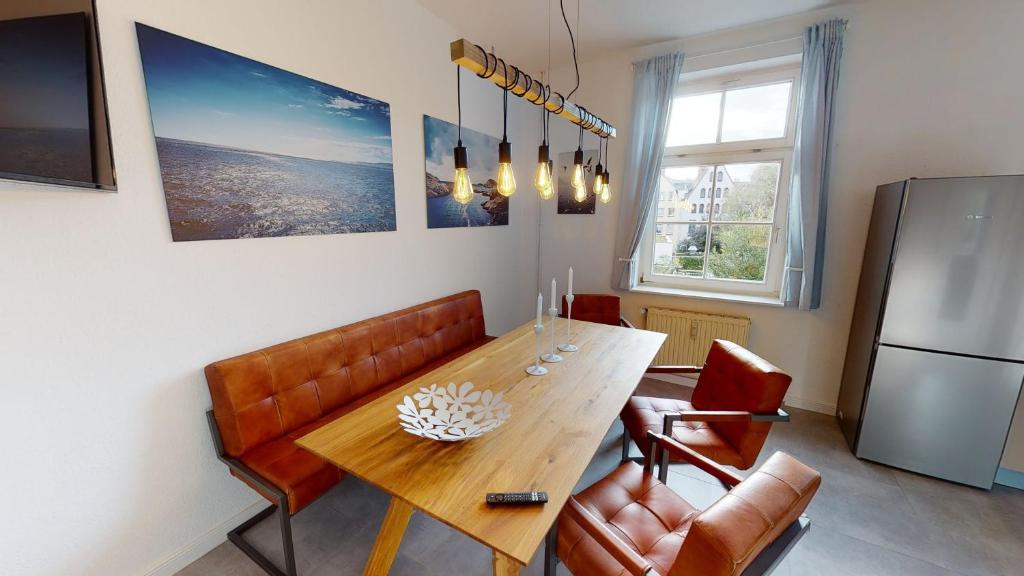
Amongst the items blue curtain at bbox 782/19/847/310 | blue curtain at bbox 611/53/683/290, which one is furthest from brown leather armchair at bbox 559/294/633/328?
blue curtain at bbox 782/19/847/310

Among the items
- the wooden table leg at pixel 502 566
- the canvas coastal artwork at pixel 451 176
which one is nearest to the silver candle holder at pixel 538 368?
the wooden table leg at pixel 502 566

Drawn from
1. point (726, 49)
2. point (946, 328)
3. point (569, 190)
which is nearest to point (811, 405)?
point (946, 328)

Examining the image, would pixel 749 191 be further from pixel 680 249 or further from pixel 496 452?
pixel 496 452

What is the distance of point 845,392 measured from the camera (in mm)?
2592

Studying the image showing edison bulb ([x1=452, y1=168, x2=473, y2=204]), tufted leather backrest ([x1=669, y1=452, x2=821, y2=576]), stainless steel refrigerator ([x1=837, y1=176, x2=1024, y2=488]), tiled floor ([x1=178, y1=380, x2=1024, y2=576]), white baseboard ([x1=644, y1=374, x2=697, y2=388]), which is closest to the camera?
tufted leather backrest ([x1=669, y1=452, x2=821, y2=576])

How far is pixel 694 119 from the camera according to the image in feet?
10.1

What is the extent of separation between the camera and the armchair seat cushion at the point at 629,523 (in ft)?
3.72

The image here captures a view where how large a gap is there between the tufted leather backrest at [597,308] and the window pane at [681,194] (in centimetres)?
90

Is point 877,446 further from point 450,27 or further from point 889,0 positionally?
point 450,27

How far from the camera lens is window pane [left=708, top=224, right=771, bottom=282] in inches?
117

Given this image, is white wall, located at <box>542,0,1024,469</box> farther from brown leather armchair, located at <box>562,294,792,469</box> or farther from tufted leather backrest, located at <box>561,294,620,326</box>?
brown leather armchair, located at <box>562,294,792,469</box>

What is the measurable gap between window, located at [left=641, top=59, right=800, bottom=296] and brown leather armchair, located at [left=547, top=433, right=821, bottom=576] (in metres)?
2.19

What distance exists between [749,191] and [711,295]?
888mm

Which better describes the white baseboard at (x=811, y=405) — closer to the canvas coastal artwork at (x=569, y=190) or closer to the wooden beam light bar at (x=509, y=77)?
the canvas coastal artwork at (x=569, y=190)
